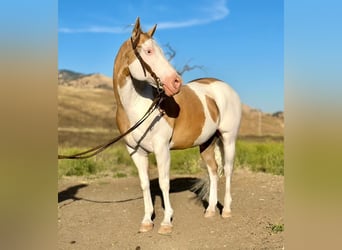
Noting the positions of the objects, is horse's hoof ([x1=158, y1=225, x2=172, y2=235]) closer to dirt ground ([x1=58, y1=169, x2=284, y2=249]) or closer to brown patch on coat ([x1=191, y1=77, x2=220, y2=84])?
dirt ground ([x1=58, y1=169, x2=284, y2=249])

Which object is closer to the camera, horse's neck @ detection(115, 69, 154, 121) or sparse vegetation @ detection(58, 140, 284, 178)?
horse's neck @ detection(115, 69, 154, 121)

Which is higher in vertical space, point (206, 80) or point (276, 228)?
point (206, 80)

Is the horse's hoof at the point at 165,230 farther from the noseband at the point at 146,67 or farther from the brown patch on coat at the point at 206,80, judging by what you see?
the brown patch on coat at the point at 206,80

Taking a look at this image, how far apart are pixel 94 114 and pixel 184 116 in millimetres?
25482

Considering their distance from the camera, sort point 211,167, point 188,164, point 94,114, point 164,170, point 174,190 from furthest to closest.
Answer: point 94,114 → point 188,164 → point 174,190 → point 211,167 → point 164,170

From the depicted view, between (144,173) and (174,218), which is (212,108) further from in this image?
(174,218)

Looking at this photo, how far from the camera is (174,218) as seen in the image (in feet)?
16.2

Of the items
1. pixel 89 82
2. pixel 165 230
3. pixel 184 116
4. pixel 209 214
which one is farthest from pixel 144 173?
pixel 89 82

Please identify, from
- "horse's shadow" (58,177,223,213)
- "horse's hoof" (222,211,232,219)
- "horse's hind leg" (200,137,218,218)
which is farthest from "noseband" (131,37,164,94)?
"horse's shadow" (58,177,223,213)

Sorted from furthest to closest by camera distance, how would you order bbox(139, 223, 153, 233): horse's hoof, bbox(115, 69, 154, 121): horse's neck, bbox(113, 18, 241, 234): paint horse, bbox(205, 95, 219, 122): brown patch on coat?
1. bbox(205, 95, 219, 122): brown patch on coat
2. bbox(139, 223, 153, 233): horse's hoof
3. bbox(115, 69, 154, 121): horse's neck
4. bbox(113, 18, 241, 234): paint horse

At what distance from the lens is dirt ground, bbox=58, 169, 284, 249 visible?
4082 mm

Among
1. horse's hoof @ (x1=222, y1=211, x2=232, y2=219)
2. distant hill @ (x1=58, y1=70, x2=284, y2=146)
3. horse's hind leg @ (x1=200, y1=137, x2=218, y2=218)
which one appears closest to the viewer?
horse's hoof @ (x1=222, y1=211, x2=232, y2=219)
